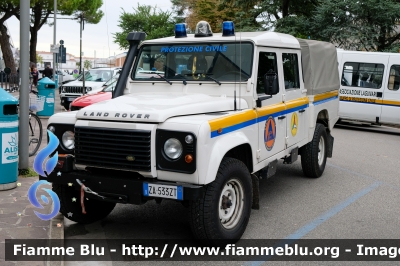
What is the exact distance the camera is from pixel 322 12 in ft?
75.4

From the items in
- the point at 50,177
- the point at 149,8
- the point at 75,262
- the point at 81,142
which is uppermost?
the point at 149,8

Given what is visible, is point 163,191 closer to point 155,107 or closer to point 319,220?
point 155,107

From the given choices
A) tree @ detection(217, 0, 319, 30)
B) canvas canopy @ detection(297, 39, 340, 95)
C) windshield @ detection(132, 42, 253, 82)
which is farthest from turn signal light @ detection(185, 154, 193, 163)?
tree @ detection(217, 0, 319, 30)

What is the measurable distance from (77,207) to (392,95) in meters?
12.5

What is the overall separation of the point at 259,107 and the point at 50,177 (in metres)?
2.47

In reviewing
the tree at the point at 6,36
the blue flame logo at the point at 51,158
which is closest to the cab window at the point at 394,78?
the blue flame logo at the point at 51,158

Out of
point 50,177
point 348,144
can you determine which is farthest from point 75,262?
point 348,144

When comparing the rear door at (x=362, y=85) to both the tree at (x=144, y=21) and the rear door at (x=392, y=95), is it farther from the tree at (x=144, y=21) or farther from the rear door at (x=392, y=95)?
the tree at (x=144, y=21)

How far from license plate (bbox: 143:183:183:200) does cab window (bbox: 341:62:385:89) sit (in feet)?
41.9

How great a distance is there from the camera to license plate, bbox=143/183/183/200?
4512 millimetres

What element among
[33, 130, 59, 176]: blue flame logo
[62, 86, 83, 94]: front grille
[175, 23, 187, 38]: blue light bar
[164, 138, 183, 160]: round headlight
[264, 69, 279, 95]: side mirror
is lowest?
[33, 130, 59, 176]: blue flame logo

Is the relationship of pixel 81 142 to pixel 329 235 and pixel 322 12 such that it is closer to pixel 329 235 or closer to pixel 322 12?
pixel 329 235

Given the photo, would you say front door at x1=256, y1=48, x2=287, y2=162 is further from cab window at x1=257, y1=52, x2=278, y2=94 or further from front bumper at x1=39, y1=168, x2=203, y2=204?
front bumper at x1=39, y1=168, x2=203, y2=204

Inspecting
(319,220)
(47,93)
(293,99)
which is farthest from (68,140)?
(47,93)
